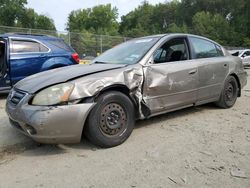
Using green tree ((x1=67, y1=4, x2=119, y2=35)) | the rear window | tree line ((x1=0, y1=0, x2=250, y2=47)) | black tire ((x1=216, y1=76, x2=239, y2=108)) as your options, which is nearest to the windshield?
black tire ((x1=216, y1=76, x2=239, y2=108))

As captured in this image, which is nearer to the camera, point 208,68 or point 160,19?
point 208,68

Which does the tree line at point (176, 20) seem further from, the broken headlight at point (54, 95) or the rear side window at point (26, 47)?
the broken headlight at point (54, 95)

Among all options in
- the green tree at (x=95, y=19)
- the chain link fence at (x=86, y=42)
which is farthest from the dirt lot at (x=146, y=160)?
the green tree at (x=95, y=19)

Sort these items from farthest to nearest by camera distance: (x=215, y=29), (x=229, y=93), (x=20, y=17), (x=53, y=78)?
1. (x=20, y=17)
2. (x=215, y=29)
3. (x=229, y=93)
4. (x=53, y=78)

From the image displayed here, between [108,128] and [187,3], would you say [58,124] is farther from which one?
[187,3]

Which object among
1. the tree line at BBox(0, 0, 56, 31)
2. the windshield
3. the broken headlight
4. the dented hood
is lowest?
the broken headlight

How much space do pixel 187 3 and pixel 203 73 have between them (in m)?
72.9

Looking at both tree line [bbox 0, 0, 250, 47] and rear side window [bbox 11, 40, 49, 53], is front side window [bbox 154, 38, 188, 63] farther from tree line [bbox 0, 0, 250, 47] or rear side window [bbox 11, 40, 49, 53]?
tree line [bbox 0, 0, 250, 47]

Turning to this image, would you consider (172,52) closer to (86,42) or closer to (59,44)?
(59,44)

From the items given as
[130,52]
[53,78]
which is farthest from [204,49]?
[53,78]

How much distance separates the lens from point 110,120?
3.86 meters

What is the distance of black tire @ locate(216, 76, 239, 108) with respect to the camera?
5.68 meters

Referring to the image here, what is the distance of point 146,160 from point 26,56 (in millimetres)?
4926

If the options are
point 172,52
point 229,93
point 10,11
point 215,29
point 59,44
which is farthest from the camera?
point 10,11
